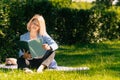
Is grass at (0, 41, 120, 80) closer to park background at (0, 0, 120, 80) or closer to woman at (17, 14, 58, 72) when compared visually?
park background at (0, 0, 120, 80)

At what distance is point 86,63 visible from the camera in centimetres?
1434

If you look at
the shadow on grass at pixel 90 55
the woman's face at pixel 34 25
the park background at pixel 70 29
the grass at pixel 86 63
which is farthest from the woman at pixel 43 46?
A: the shadow on grass at pixel 90 55

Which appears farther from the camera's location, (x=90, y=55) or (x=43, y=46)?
(x=90, y=55)

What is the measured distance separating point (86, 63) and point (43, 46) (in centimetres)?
346

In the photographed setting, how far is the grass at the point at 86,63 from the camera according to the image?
10.2m

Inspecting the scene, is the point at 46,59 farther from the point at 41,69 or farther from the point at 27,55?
the point at 27,55

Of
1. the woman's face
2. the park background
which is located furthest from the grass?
the woman's face

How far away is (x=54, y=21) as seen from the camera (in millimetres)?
21078

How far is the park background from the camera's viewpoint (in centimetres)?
1452

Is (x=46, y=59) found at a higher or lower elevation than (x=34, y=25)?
lower

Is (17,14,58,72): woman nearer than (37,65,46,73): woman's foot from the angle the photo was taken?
No

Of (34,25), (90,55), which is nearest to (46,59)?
(34,25)

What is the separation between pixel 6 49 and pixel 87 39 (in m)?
7.39

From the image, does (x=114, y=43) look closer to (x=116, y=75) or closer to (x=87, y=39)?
(x=87, y=39)
